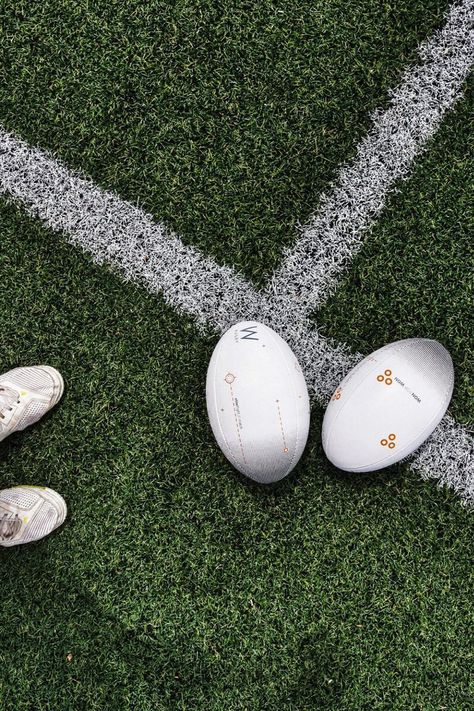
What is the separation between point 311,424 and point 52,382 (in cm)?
99

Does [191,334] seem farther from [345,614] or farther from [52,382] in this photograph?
[345,614]

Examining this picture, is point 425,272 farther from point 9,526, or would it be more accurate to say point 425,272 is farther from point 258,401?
point 9,526

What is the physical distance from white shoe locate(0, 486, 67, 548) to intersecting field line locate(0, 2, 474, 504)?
0.88m

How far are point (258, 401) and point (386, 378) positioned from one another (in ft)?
1.42

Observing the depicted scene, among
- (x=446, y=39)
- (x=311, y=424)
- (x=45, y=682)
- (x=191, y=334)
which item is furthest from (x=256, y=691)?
(x=446, y=39)

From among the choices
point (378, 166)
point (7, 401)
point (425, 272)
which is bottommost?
point (7, 401)

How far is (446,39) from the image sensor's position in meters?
2.20

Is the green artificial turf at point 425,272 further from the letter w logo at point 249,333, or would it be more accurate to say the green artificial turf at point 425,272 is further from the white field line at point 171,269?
the letter w logo at point 249,333

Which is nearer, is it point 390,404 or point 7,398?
point 390,404

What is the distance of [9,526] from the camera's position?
7.34ft

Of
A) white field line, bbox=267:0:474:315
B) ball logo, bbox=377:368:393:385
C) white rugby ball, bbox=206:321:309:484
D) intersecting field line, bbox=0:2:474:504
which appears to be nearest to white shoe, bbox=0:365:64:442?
intersecting field line, bbox=0:2:474:504

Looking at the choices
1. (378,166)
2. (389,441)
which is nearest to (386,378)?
(389,441)

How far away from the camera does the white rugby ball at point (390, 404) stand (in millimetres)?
1990

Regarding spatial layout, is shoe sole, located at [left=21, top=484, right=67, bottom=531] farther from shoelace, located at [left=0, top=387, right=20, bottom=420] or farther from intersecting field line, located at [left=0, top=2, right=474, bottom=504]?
intersecting field line, located at [left=0, top=2, right=474, bottom=504]
